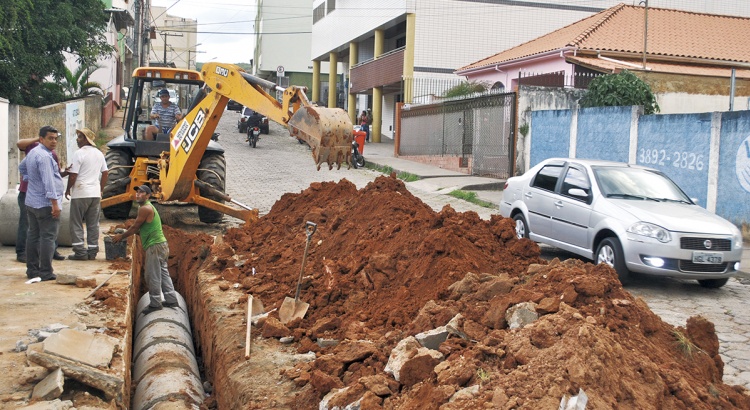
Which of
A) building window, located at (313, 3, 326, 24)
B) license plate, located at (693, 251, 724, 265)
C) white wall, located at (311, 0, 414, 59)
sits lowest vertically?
license plate, located at (693, 251, 724, 265)

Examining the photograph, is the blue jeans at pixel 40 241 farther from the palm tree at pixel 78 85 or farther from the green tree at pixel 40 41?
the palm tree at pixel 78 85

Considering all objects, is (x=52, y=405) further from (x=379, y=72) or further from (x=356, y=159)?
(x=379, y=72)

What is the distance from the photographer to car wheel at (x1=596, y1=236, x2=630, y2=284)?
9.66m

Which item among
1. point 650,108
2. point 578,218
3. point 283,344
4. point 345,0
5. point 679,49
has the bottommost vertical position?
point 283,344

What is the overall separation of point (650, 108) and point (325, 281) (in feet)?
44.4

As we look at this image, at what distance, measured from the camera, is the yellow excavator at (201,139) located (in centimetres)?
843

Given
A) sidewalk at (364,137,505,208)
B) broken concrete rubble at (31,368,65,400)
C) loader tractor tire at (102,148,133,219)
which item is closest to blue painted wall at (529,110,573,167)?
sidewalk at (364,137,505,208)

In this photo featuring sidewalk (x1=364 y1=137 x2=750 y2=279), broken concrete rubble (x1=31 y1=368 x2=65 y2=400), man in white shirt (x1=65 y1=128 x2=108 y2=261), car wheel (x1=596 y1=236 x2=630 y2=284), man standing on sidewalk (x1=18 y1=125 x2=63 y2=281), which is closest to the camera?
broken concrete rubble (x1=31 y1=368 x2=65 y2=400)

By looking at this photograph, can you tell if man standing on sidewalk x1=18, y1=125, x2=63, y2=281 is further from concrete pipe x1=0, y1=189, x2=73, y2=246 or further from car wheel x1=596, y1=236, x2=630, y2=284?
car wheel x1=596, y1=236, x2=630, y2=284

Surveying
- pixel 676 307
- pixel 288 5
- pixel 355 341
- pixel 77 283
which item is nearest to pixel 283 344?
pixel 355 341

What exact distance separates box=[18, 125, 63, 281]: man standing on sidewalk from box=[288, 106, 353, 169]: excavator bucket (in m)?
2.77

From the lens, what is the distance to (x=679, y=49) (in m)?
25.5

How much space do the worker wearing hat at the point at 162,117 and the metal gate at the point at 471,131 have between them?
415 inches

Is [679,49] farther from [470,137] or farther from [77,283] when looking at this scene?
[77,283]
